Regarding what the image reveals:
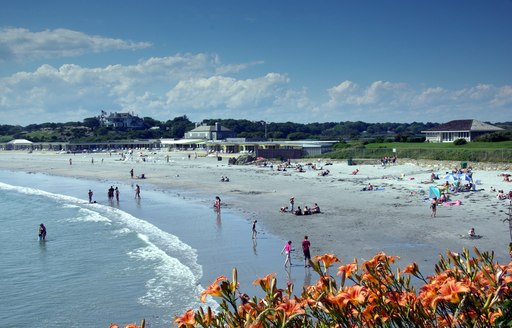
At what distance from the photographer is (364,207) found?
32344 mm

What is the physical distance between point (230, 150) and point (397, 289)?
9022cm

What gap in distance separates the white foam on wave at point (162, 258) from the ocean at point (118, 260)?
0.12 ft

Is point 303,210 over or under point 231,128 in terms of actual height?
under

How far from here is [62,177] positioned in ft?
219

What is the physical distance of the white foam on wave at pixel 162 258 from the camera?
16.7 metres

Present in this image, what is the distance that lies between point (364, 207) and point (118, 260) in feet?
54.0

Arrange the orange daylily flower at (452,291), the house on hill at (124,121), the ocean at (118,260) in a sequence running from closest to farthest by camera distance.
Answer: the orange daylily flower at (452,291), the ocean at (118,260), the house on hill at (124,121)

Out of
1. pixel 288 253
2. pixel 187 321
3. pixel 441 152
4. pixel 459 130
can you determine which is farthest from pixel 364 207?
pixel 459 130

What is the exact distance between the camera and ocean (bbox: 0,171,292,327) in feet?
51.4

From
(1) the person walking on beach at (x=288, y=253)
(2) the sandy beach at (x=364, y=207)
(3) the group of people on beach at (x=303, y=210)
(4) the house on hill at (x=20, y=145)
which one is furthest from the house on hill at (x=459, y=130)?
(4) the house on hill at (x=20, y=145)

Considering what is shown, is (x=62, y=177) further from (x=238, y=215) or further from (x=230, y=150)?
(x=238, y=215)

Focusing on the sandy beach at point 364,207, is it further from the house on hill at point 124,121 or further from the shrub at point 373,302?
the house on hill at point 124,121

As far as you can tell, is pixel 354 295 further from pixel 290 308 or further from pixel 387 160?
pixel 387 160

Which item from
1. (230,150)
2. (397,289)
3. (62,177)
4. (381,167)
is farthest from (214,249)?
(230,150)
